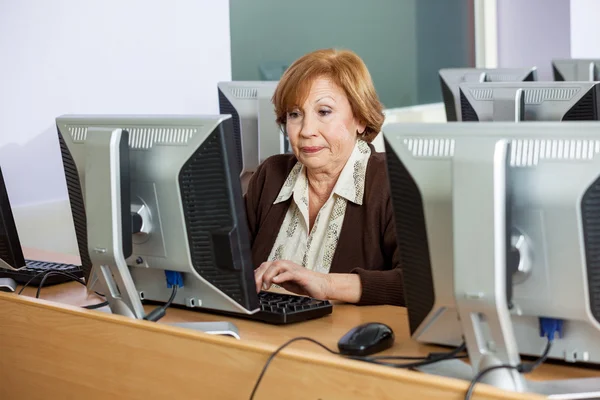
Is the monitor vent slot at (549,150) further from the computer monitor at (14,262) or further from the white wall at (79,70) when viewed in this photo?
the white wall at (79,70)

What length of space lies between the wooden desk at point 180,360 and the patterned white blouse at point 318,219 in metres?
0.40

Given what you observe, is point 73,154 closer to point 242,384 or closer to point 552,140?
point 242,384

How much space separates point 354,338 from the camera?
62.7 inches

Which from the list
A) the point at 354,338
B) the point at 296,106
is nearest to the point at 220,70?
the point at 296,106

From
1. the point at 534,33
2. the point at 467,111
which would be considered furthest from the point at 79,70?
the point at 534,33

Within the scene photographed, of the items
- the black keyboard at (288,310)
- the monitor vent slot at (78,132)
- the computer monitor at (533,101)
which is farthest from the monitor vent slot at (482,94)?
the monitor vent slot at (78,132)

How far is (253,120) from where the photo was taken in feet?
9.64

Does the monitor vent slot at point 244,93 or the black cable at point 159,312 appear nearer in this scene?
the black cable at point 159,312

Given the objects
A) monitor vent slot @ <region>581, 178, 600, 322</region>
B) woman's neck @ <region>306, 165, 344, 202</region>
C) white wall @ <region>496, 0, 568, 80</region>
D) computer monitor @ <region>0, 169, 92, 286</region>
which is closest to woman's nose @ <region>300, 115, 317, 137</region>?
woman's neck @ <region>306, 165, 344, 202</region>

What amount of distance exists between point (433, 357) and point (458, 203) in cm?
33

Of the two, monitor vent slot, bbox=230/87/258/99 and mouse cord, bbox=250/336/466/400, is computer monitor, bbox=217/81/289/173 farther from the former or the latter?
mouse cord, bbox=250/336/466/400

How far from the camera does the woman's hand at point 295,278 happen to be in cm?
204

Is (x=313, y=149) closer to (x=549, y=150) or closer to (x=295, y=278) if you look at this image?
(x=295, y=278)

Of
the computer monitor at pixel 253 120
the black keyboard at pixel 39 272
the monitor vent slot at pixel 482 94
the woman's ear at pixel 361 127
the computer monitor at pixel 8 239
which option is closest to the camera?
the computer monitor at pixel 8 239
